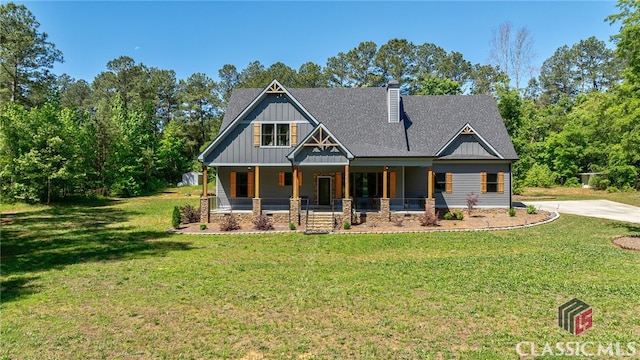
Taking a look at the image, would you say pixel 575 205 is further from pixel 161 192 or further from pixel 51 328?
pixel 161 192

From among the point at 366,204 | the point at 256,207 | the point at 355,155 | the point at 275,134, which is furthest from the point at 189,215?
the point at 366,204

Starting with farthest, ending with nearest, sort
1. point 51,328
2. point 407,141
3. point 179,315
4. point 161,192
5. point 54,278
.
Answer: point 161,192 → point 407,141 → point 54,278 → point 179,315 → point 51,328

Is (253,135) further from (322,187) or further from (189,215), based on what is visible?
(189,215)

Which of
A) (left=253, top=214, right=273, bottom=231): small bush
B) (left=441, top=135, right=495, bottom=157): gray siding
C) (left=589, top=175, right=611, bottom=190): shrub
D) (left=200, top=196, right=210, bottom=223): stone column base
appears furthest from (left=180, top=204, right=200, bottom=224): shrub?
(left=589, top=175, right=611, bottom=190): shrub

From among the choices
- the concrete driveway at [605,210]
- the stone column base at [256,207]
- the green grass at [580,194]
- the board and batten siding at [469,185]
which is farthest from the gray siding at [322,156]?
the green grass at [580,194]

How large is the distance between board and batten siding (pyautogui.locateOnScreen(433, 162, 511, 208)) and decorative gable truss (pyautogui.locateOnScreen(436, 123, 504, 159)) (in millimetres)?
639

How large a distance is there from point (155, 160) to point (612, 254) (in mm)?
43363

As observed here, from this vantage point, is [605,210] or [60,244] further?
[605,210]

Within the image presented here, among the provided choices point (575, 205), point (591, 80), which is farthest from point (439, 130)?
point (591, 80)

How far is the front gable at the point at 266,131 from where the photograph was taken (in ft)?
68.5

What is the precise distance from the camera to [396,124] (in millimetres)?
23219

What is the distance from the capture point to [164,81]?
60938mm

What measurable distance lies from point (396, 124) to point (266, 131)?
8.41m

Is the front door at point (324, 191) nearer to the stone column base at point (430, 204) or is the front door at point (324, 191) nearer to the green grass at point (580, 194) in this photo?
the stone column base at point (430, 204)
